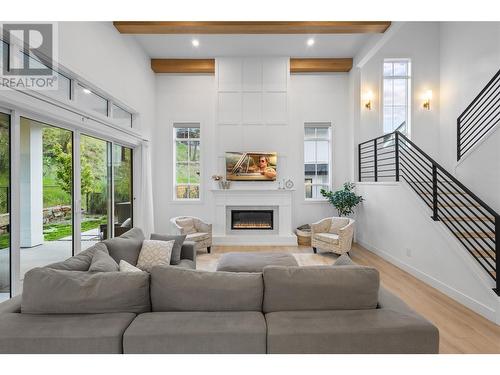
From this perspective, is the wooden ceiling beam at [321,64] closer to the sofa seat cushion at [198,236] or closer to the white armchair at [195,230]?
the white armchair at [195,230]

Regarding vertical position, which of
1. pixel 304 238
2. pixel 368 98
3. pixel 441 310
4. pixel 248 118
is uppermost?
pixel 368 98

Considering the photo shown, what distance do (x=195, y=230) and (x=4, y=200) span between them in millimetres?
3481

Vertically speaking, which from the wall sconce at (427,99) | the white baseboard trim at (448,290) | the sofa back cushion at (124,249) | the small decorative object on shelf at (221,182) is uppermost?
the wall sconce at (427,99)

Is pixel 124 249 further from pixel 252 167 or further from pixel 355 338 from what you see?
pixel 252 167

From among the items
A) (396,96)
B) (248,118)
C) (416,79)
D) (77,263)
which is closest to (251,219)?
(248,118)

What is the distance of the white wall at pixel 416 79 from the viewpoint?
6410 millimetres

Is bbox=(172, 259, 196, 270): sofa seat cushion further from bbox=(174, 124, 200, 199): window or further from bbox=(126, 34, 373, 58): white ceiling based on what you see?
bbox=(126, 34, 373, 58): white ceiling

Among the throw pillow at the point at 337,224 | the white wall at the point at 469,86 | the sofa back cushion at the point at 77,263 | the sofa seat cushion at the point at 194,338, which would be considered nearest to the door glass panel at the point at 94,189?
the sofa back cushion at the point at 77,263

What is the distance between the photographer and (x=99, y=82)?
170 inches

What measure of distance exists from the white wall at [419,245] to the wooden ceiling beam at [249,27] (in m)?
2.78

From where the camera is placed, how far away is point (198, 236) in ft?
18.2

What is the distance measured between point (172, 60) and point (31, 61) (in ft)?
13.1

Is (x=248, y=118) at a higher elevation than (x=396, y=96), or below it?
below
